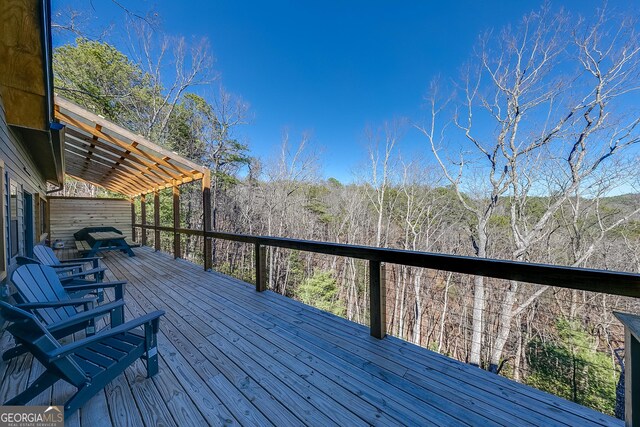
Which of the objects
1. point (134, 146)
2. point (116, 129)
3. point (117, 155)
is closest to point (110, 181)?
point (117, 155)

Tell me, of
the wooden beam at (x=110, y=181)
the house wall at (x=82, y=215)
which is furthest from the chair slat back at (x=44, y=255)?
the house wall at (x=82, y=215)

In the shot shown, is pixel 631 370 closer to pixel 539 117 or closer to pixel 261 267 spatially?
Result: pixel 261 267

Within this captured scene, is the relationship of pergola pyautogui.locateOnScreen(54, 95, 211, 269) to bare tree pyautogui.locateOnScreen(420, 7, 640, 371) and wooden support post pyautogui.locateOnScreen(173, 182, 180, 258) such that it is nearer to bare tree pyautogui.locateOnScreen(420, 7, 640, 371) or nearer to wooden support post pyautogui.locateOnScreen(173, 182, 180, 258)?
wooden support post pyautogui.locateOnScreen(173, 182, 180, 258)

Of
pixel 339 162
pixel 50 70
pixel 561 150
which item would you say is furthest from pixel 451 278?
pixel 50 70

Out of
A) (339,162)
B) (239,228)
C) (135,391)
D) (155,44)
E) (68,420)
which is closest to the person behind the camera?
(68,420)

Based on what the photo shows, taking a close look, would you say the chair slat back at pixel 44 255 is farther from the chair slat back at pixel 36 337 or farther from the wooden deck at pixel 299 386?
the chair slat back at pixel 36 337

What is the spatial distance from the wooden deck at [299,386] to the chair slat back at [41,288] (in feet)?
1.29

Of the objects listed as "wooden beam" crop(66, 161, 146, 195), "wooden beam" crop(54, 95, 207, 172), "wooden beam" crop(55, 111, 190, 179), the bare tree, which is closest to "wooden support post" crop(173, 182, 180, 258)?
"wooden beam" crop(55, 111, 190, 179)

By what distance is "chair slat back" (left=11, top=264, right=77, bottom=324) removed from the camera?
72.1 inches

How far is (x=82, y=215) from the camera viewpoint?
8.05 m

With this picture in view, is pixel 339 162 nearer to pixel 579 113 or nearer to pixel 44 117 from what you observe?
pixel 579 113

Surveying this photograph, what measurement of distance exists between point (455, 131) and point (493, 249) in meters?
5.23

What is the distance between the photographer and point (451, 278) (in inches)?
396

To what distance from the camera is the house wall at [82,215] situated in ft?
25.2
